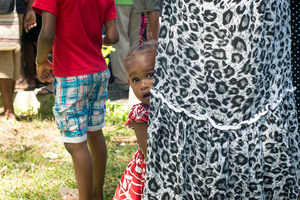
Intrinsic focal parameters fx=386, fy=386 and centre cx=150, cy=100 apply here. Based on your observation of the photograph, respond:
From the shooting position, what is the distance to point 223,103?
1448mm

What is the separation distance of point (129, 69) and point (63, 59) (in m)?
0.73

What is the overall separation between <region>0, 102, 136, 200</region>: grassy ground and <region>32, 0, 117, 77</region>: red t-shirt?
108 centimetres

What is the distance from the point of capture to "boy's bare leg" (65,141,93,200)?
2.46 m

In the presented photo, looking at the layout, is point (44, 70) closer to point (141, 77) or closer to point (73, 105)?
point (73, 105)

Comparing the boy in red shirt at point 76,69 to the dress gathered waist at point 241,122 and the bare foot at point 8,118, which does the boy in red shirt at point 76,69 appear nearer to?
the dress gathered waist at point 241,122

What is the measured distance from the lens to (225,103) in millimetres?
1447

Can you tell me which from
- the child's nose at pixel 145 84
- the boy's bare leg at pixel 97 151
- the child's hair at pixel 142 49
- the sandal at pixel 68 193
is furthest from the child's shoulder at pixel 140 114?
the sandal at pixel 68 193

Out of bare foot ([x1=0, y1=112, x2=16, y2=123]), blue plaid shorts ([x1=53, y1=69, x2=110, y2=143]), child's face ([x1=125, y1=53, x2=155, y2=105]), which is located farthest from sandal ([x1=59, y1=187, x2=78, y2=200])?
bare foot ([x1=0, y1=112, x2=16, y2=123])

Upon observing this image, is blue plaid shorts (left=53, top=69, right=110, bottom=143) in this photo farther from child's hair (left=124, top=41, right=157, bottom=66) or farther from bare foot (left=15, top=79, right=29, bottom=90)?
bare foot (left=15, top=79, right=29, bottom=90)

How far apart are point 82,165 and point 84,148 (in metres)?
0.11

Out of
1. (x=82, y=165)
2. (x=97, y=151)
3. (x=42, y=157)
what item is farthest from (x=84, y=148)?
(x=42, y=157)

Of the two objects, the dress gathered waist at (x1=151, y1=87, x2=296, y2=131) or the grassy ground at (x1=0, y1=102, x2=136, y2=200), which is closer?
the dress gathered waist at (x1=151, y1=87, x2=296, y2=131)

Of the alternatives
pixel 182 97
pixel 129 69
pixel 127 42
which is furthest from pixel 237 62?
pixel 127 42

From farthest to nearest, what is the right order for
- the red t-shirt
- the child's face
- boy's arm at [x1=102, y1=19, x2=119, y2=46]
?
boy's arm at [x1=102, y1=19, x2=119, y2=46], the red t-shirt, the child's face
